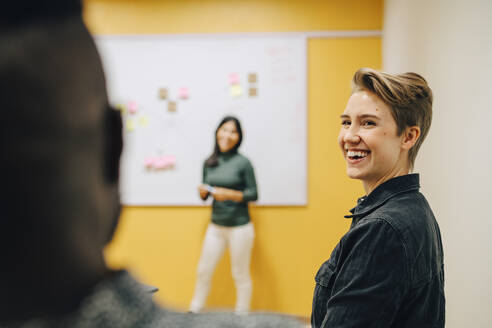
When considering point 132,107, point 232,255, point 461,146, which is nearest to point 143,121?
point 132,107

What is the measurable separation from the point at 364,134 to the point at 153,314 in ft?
3.02

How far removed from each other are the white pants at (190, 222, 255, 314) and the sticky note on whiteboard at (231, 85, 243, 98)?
1053mm

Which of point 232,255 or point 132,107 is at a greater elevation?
point 132,107

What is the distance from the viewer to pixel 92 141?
218 millimetres

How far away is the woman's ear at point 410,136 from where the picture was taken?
103 centimetres

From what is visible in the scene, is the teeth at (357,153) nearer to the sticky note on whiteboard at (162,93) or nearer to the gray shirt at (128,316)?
the gray shirt at (128,316)

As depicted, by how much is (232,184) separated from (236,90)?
83 centimetres

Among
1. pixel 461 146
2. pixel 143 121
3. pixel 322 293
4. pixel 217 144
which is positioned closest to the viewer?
pixel 322 293

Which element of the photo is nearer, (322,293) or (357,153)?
(322,293)

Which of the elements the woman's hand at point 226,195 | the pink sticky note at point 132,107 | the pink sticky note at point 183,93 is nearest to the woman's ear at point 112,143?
the woman's hand at point 226,195

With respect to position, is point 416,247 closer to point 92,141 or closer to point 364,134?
point 364,134

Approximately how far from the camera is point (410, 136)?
103 cm

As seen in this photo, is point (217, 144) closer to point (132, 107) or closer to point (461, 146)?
point (132, 107)

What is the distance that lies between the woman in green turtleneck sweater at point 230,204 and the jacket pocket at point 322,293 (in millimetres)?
1755
